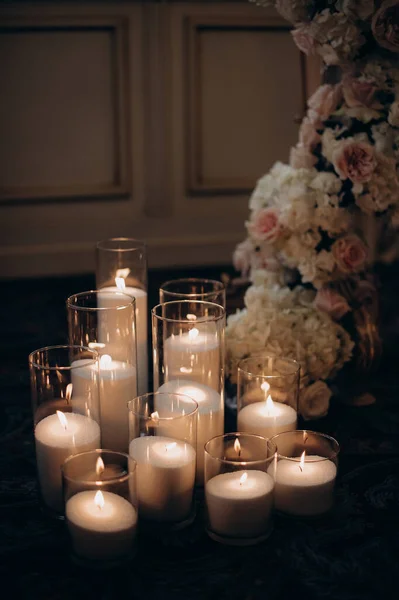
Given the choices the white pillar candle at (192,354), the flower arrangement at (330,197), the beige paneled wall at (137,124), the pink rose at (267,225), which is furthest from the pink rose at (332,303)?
the beige paneled wall at (137,124)

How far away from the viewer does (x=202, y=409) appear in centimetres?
139

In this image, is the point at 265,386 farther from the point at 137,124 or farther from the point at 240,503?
the point at 137,124

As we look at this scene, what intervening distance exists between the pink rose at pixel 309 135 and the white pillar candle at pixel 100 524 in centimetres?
86

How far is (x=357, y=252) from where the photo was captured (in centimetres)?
169

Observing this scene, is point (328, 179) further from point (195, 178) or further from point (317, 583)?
point (195, 178)

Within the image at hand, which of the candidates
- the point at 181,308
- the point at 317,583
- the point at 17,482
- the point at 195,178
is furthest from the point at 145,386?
the point at 195,178

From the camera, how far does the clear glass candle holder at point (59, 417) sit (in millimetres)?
1286

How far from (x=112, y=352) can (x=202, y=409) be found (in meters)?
0.20

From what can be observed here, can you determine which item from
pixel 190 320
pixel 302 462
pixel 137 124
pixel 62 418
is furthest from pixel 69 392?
pixel 137 124

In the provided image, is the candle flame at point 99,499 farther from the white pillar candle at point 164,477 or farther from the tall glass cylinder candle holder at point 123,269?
the tall glass cylinder candle holder at point 123,269

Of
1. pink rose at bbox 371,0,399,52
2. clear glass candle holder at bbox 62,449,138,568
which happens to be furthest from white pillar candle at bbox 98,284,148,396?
pink rose at bbox 371,0,399,52

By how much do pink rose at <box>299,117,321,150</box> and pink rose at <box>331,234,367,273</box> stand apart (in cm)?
20

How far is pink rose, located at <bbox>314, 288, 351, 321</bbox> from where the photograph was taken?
5.61 ft

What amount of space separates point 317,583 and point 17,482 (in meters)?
0.53
